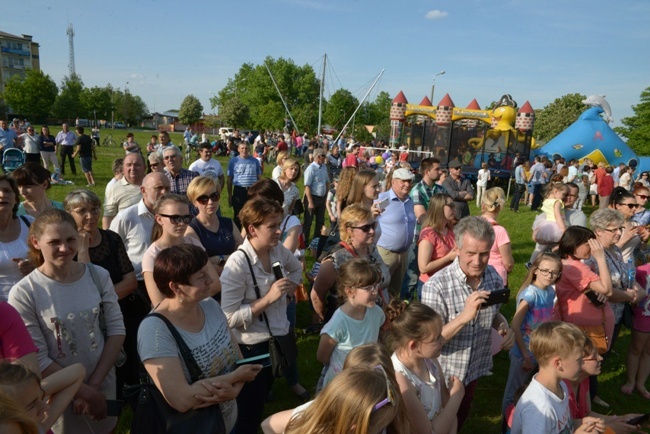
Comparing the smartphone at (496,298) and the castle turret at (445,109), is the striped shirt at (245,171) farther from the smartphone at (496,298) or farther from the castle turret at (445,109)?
the castle turret at (445,109)

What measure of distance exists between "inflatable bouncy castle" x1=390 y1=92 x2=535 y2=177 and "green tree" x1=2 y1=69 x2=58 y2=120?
53.2m

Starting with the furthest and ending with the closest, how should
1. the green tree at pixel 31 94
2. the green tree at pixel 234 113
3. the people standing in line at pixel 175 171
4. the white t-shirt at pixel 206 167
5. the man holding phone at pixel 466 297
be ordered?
the green tree at pixel 31 94 → the green tree at pixel 234 113 → the white t-shirt at pixel 206 167 → the people standing in line at pixel 175 171 → the man holding phone at pixel 466 297

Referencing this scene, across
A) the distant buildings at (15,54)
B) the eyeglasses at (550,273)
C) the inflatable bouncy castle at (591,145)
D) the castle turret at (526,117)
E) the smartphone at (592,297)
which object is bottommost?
the smartphone at (592,297)

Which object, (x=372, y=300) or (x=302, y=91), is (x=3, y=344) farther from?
(x=302, y=91)

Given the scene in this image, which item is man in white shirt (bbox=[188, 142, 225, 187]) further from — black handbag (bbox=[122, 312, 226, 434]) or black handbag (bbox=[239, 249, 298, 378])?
black handbag (bbox=[122, 312, 226, 434])

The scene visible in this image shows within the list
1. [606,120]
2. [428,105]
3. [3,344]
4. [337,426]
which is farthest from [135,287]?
[606,120]

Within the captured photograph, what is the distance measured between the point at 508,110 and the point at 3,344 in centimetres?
2345

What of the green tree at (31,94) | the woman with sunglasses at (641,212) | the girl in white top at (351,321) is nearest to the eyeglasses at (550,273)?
the girl in white top at (351,321)

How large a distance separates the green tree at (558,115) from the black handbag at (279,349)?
6068 cm

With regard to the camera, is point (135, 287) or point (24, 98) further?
point (24, 98)

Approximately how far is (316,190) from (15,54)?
369 feet

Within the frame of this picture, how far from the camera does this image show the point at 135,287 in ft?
10.9

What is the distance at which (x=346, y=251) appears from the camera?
3719 millimetres

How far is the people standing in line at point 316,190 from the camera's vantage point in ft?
27.5
